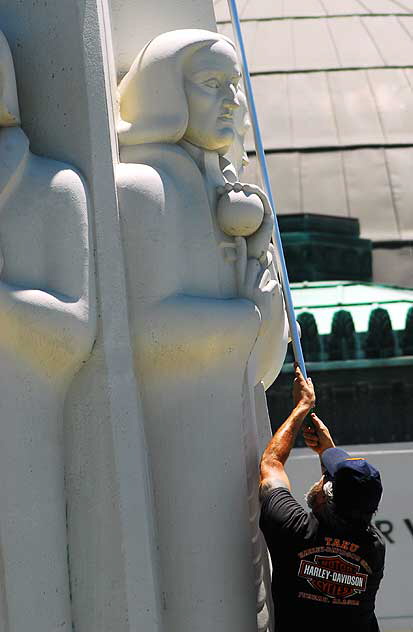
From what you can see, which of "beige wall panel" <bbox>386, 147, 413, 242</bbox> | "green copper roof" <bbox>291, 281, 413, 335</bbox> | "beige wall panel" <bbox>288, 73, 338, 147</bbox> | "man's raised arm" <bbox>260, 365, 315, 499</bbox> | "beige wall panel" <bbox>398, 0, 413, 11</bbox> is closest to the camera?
"man's raised arm" <bbox>260, 365, 315, 499</bbox>

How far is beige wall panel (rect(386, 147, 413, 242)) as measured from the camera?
24984 mm

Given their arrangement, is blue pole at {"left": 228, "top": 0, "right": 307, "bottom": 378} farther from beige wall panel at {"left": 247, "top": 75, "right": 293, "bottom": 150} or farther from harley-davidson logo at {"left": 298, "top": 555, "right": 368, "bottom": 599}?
beige wall panel at {"left": 247, "top": 75, "right": 293, "bottom": 150}

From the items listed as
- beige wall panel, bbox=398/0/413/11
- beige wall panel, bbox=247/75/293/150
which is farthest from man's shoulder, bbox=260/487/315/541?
beige wall panel, bbox=398/0/413/11

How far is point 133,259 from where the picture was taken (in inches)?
233

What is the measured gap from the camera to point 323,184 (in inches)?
990

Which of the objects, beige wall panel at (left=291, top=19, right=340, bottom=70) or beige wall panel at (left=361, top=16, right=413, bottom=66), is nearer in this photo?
beige wall panel at (left=291, top=19, right=340, bottom=70)

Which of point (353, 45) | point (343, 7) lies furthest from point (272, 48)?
point (343, 7)

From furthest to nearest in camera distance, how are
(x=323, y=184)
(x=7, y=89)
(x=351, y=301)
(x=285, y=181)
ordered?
1. (x=323, y=184)
2. (x=285, y=181)
3. (x=351, y=301)
4. (x=7, y=89)

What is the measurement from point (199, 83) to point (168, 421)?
1.35 meters

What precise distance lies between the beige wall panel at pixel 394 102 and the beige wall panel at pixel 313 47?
75 centimetres

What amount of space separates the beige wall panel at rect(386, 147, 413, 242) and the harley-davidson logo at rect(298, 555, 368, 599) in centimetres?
1936

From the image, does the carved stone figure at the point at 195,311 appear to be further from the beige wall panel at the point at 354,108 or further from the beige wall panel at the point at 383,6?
the beige wall panel at the point at 383,6

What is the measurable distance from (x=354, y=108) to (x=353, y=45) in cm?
150

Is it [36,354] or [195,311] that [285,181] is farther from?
[36,354]
